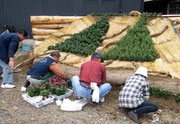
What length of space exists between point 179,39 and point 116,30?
2.20m

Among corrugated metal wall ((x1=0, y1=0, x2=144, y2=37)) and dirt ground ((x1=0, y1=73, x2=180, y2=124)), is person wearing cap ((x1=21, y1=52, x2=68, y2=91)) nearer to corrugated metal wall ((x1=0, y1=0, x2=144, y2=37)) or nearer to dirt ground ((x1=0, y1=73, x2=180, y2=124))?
dirt ground ((x1=0, y1=73, x2=180, y2=124))

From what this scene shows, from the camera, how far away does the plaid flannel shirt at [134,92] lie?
11.1 ft

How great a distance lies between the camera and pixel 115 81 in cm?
467

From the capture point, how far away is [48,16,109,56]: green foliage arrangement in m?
6.34

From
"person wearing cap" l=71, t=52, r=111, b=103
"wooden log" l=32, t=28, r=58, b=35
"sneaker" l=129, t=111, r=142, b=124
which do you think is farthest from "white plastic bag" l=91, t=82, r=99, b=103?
"wooden log" l=32, t=28, r=58, b=35

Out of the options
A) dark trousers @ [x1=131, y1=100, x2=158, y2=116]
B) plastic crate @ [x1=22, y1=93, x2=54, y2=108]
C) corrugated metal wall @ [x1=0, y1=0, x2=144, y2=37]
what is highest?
corrugated metal wall @ [x1=0, y1=0, x2=144, y2=37]

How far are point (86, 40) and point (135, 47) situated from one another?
185cm

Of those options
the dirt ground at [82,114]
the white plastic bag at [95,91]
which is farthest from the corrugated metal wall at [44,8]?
the white plastic bag at [95,91]

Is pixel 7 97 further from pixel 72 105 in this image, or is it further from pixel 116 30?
pixel 116 30

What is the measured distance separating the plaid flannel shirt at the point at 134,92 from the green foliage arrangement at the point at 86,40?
286cm

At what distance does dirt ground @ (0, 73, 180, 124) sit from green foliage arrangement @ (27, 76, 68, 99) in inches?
10.8

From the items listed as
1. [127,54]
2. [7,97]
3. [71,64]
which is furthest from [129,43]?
[7,97]

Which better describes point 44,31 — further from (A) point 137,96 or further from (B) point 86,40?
(A) point 137,96

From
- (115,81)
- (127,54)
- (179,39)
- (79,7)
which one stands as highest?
(79,7)
